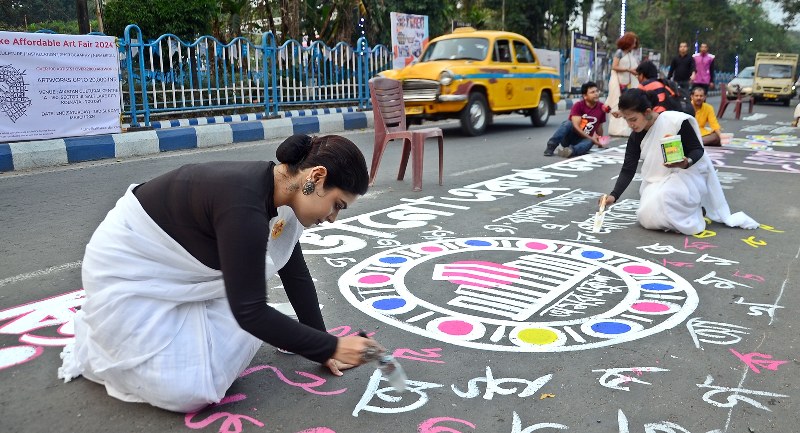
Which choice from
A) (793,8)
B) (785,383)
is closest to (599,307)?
(785,383)

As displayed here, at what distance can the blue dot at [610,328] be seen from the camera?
2.98m

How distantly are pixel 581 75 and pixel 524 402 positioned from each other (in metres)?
22.1

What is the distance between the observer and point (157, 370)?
7.13 feet

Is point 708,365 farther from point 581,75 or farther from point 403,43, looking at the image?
point 581,75

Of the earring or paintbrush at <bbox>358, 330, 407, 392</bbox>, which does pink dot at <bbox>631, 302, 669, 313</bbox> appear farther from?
the earring

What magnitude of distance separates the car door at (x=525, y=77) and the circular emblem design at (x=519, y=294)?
8337mm

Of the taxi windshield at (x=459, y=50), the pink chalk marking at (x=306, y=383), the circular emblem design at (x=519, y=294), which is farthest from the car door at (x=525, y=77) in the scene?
the pink chalk marking at (x=306, y=383)

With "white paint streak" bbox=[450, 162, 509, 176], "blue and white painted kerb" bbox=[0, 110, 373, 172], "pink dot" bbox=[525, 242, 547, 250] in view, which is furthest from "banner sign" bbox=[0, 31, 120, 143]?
"pink dot" bbox=[525, 242, 547, 250]

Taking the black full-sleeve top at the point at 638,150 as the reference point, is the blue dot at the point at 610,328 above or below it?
below

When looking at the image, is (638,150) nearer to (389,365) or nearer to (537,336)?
(537,336)

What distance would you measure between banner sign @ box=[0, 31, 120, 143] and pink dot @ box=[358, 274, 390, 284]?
5.97m

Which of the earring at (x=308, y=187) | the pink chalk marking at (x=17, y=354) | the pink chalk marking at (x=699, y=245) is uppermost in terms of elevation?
the earring at (x=308, y=187)

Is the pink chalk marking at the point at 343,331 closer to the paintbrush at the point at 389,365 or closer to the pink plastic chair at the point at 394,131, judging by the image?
the paintbrush at the point at 389,365

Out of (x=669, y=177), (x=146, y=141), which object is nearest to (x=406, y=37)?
(x=146, y=141)
